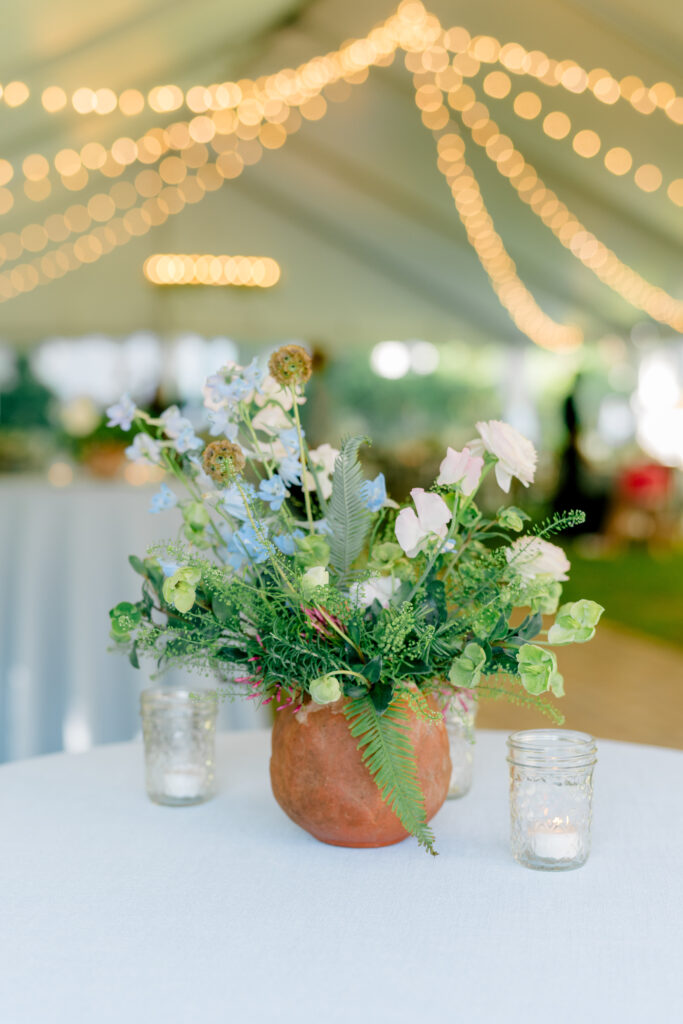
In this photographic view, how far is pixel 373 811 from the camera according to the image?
910mm

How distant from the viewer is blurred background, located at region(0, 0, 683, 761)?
2627mm

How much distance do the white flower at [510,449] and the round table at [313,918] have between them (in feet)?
1.04

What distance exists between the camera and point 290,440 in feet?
3.18

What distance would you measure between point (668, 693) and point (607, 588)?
3.30m

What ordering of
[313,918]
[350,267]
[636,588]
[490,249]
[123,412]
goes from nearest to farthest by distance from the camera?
[313,918] → [123,412] → [636,588] → [490,249] → [350,267]

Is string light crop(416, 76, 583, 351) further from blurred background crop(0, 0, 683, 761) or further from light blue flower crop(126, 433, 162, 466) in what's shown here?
light blue flower crop(126, 433, 162, 466)

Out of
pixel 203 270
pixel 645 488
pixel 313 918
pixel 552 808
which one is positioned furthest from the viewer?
pixel 645 488

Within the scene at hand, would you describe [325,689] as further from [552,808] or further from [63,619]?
[63,619]

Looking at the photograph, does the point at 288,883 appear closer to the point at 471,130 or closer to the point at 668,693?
the point at 668,693

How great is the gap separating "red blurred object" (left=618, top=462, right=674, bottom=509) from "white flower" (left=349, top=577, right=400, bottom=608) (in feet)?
35.9

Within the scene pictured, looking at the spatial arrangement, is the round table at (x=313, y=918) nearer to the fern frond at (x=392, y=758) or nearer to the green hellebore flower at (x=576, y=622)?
the fern frond at (x=392, y=758)

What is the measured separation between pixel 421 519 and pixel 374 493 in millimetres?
101

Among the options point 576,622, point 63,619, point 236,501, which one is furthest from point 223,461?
point 63,619

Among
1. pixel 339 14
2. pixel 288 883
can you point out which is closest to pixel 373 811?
pixel 288 883
